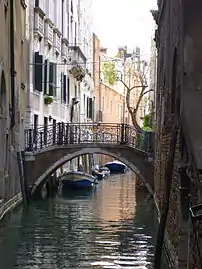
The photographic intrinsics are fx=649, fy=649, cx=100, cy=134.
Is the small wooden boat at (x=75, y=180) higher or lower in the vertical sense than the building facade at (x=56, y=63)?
lower

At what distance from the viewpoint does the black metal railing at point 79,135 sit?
78.8ft

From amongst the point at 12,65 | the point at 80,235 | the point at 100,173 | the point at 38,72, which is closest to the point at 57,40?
the point at 38,72

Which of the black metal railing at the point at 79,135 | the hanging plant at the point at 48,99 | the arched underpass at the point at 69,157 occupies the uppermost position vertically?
the hanging plant at the point at 48,99

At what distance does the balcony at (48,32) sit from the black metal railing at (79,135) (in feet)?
14.2

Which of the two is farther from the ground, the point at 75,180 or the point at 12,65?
the point at 12,65

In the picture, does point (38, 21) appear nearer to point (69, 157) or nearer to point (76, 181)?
point (69, 157)

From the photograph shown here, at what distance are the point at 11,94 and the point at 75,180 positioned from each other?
35.3 feet

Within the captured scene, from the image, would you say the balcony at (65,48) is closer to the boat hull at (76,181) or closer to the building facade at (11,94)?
the boat hull at (76,181)

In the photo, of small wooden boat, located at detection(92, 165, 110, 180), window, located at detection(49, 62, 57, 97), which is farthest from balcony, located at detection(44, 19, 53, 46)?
small wooden boat, located at detection(92, 165, 110, 180)

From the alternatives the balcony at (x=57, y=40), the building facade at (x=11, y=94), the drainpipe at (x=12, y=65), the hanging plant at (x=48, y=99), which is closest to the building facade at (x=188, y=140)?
the building facade at (x=11, y=94)

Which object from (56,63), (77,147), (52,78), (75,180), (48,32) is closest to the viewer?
(77,147)

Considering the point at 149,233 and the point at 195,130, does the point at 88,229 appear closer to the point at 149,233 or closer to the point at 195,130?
the point at 149,233

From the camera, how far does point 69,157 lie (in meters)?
24.3

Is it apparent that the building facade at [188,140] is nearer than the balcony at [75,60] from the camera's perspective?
Yes
